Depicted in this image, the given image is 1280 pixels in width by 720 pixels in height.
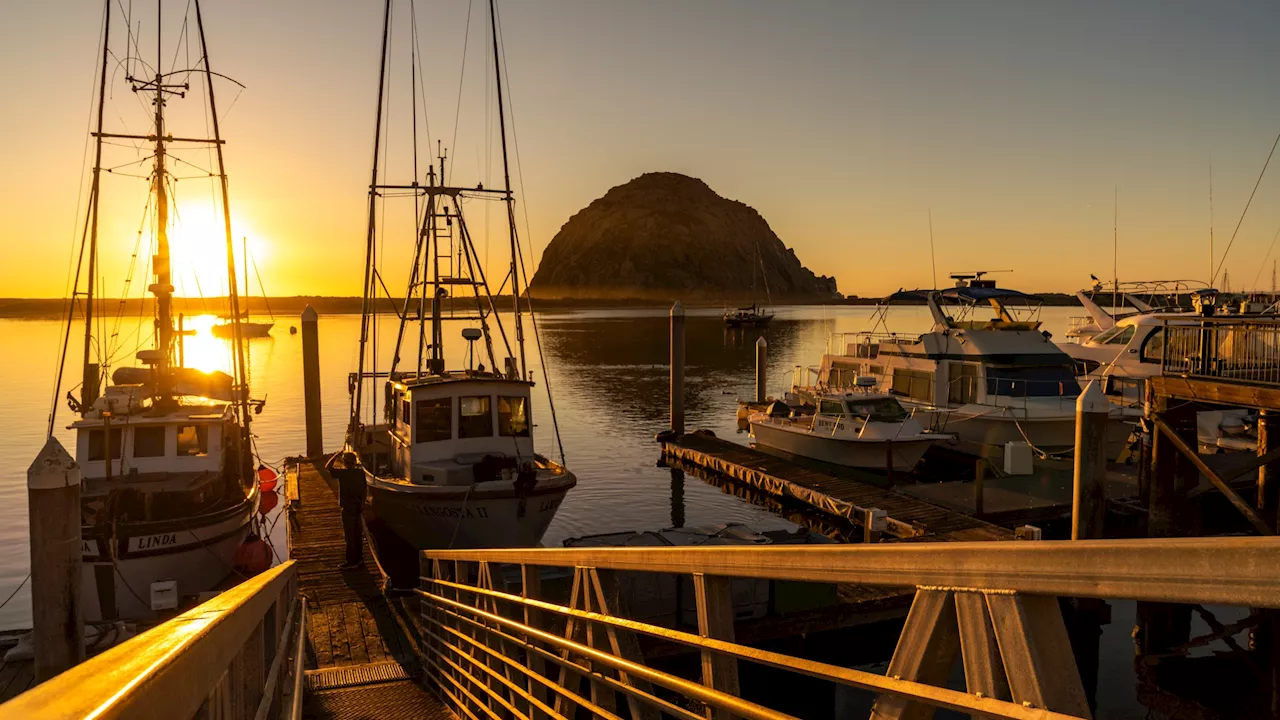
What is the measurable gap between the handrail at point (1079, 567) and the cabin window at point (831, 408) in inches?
952

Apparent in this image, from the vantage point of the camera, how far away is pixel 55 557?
9047 mm

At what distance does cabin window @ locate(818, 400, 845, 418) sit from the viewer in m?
26.0

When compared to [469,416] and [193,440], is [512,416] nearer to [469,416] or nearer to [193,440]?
[469,416]

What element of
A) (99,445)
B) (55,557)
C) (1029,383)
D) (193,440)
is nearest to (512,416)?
(193,440)

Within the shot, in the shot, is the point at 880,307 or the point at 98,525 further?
the point at 880,307

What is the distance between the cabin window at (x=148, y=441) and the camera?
16.8 meters

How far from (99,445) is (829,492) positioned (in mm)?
16439

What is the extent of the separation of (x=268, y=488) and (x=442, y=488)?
33.5 ft

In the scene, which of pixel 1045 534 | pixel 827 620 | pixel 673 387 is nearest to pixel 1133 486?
pixel 1045 534

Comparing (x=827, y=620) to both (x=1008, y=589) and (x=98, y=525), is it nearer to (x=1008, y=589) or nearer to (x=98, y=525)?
(x=1008, y=589)

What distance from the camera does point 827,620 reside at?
39.3 ft

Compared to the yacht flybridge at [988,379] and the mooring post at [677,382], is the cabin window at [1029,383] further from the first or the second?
the mooring post at [677,382]

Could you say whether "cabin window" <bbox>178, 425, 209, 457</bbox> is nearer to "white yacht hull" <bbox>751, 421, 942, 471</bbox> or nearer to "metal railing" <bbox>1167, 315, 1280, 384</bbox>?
"white yacht hull" <bbox>751, 421, 942, 471</bbox>

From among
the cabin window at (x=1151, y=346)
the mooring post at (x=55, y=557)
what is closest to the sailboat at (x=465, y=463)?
the mooring post at (x=55, y=557)
